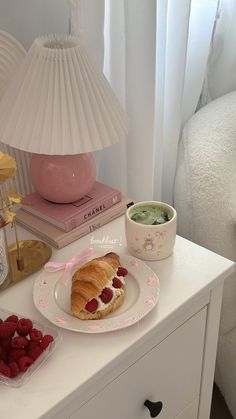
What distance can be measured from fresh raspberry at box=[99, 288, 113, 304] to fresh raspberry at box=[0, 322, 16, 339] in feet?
0.41

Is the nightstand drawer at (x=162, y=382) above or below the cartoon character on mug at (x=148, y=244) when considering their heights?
below

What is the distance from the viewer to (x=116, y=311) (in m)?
0.73

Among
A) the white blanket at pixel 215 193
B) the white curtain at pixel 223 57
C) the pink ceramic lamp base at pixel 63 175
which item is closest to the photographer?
the pink ceramic lamp base at pixel 63 175

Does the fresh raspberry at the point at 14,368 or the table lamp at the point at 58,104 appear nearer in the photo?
the fresh raspberry at the point at 14,368

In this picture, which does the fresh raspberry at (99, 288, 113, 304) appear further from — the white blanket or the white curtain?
the white curtain

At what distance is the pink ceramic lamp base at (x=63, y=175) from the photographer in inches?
33.9

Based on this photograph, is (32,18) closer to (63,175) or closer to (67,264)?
(63,175)

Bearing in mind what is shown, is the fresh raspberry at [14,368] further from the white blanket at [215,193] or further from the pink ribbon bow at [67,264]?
the white blanket at [215,193]

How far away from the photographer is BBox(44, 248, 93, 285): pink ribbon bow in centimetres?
78

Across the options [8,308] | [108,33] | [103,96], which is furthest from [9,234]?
[108,33]

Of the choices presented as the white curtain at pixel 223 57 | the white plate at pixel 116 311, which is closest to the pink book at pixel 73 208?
the white plate at pixel 116 311

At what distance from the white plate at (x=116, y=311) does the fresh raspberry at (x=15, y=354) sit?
0.22ft

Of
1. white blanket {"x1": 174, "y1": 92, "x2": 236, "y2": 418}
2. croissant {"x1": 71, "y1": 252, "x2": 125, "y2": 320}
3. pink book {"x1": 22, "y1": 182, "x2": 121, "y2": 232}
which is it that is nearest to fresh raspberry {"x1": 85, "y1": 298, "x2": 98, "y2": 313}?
croissant {"x1": 71, "y1": 252, "x2": 125, "y2": 320}

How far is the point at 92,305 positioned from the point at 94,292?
0.02 meters
